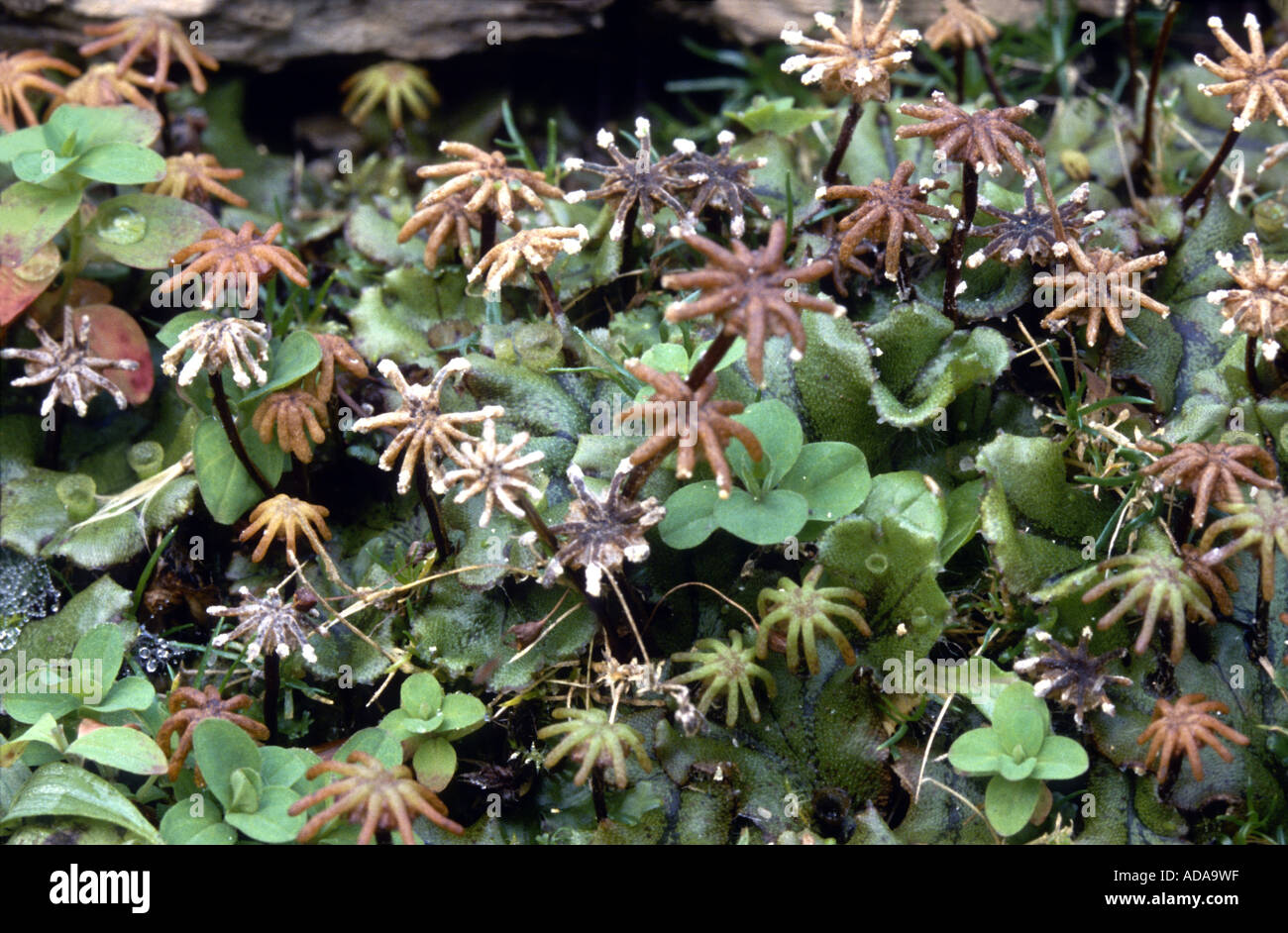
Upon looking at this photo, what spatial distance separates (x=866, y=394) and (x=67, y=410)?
7.13 ft

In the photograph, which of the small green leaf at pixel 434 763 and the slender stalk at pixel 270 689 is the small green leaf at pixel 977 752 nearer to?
the small green leaf at pixel 434 763

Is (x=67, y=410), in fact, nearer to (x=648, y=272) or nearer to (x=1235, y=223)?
(x=648, y=272)

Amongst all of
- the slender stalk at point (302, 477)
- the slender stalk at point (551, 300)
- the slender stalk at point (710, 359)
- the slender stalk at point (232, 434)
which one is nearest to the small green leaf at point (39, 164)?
the slender stalk at point (232, 434)

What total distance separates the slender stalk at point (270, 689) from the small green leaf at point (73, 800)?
0.30 m

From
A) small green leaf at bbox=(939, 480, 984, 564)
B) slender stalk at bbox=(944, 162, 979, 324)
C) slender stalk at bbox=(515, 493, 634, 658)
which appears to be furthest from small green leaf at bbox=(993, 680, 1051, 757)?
slender stalk at bbox=(944, 162, 979, 324)

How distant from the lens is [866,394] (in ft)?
8.13

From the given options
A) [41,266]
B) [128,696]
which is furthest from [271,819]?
[41,266]

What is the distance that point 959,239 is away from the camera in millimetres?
2459

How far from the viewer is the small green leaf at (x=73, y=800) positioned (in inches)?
83.6

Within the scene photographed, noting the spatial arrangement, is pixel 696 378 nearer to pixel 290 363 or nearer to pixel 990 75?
pixel 290 363

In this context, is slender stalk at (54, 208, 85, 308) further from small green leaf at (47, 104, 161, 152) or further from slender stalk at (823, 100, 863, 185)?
slender stalk at (823, 100, 863, 185)

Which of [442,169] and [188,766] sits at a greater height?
[442,169]

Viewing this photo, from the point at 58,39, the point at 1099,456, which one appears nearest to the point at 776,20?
the point at 1099,456

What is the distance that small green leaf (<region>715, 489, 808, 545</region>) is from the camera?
7.04ft
